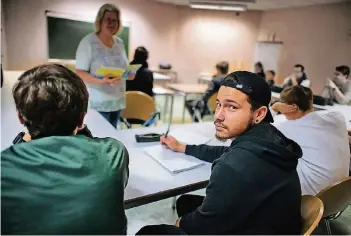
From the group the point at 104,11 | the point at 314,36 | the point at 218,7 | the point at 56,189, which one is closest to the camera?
the point at 56,189

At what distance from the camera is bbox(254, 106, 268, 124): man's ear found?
1009mm

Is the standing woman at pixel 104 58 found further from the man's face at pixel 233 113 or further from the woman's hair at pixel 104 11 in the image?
the man's face at pixel 233 113

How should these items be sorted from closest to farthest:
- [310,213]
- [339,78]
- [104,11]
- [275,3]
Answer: [310,213] → [104,11] → [275,3] → [339,78]

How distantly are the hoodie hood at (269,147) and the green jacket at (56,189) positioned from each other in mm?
427

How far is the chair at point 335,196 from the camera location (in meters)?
1.21

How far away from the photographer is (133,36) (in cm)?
235

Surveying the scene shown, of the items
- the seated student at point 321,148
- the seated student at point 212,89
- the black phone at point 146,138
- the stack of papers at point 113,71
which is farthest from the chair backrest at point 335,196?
the seated student at point 212,89

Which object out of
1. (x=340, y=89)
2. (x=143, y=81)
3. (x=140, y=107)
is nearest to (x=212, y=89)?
(x=143, y=81)

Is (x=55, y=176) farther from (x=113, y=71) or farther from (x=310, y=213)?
(x=113, y=71)

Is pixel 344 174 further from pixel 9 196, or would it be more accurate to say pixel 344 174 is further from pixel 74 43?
pixel 74 43

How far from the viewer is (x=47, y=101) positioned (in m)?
0.68

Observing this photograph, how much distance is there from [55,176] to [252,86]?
70 cm

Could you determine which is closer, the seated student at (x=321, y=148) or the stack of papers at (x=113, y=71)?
the seated student at (x=321, y=148)

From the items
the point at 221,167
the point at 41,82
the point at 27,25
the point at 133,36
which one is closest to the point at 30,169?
the point at 41,82
